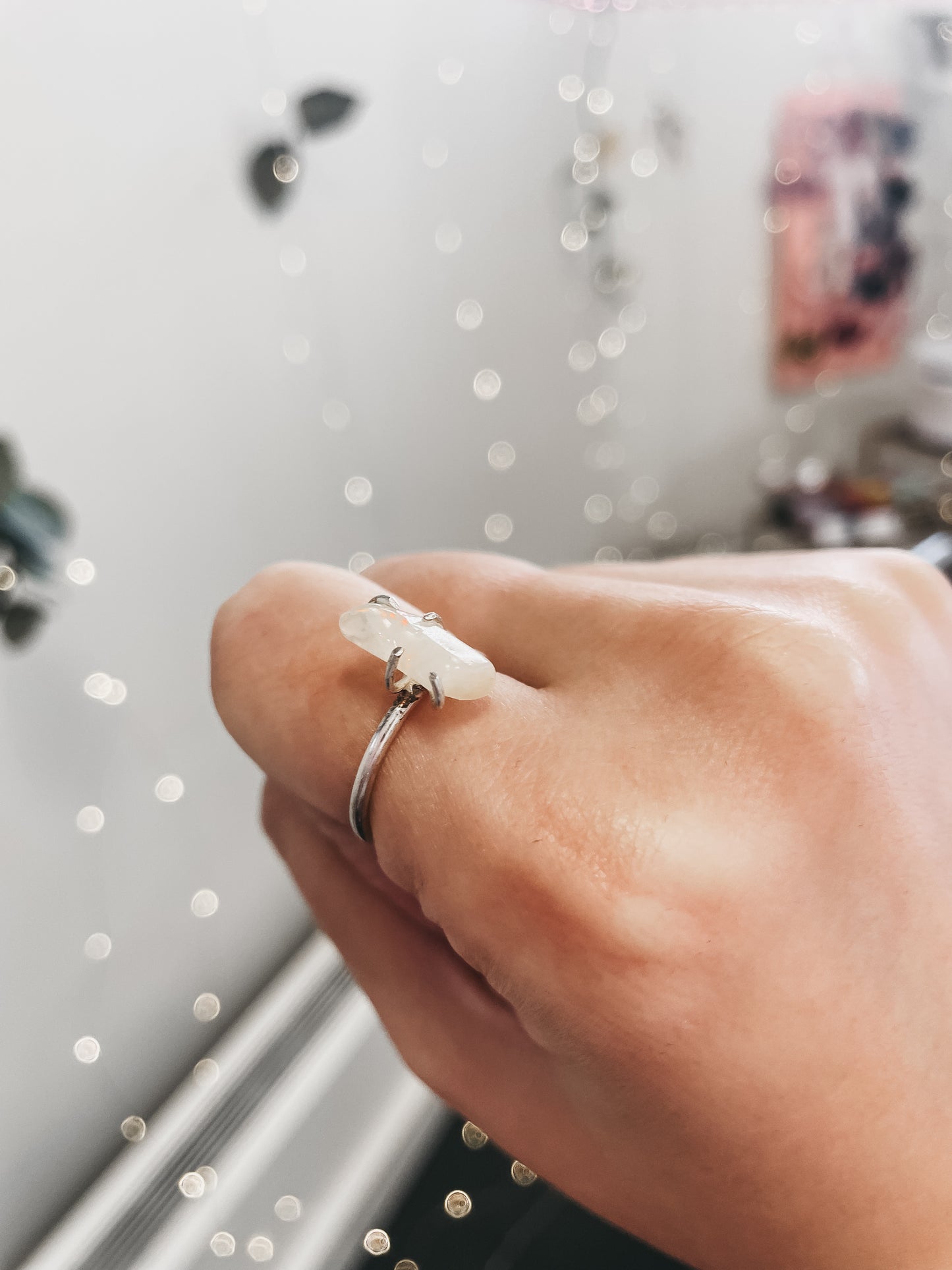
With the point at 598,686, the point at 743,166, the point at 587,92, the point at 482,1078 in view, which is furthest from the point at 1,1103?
the point at 743,166

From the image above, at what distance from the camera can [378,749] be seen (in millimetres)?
282

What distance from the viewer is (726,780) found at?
256mm

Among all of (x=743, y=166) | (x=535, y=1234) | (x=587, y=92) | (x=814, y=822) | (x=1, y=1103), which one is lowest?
(x=535, y=1234)

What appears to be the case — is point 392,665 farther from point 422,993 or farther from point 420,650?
point 422,993

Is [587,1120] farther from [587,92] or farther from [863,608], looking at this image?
[587,92]

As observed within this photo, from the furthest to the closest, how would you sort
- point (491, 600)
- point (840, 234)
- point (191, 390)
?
point (840, 234)
point (191, 390)
point (491, 600)

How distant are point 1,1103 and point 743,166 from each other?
1.05 meters

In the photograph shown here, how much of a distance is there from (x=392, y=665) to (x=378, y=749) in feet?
0.09

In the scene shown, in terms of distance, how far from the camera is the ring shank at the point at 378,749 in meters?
0.28

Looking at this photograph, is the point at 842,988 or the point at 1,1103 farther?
the point at 1,1103

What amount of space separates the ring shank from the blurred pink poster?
0.91m

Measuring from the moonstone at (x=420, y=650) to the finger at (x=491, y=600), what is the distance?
0.13ft

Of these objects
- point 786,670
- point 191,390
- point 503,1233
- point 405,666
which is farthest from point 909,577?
→ point 503,1233

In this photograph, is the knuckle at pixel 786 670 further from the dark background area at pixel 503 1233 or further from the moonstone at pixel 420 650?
the dark background area at pixel 503 1233
